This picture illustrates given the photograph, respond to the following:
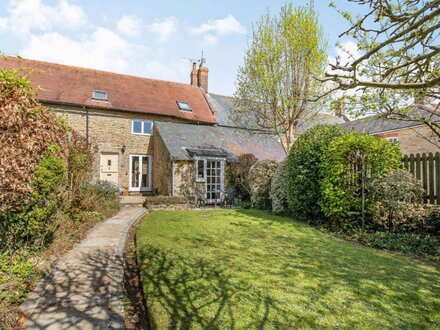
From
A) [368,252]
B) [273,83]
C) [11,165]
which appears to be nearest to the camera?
[11,165]

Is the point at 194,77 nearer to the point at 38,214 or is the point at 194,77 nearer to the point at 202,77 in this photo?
the point at 202,77

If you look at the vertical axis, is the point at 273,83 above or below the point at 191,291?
above

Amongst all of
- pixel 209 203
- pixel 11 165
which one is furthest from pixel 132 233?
pixel 209 203

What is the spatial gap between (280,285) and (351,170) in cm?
568

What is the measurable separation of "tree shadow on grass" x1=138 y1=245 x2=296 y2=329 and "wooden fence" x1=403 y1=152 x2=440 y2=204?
24.0 ft

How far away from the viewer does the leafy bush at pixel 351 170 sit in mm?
8180

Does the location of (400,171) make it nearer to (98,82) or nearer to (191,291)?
(191,291)

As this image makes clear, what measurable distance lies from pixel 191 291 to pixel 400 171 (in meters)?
7.08

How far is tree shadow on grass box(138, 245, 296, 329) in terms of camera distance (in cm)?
307

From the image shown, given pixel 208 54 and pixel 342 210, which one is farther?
pixel 208 54

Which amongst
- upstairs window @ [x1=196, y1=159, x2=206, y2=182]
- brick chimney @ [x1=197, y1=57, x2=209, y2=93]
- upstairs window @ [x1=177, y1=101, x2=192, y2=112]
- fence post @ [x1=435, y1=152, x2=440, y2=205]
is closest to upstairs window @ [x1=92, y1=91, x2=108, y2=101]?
upstairs window @ [x1=177, y1=101, x2=192, y2=112]

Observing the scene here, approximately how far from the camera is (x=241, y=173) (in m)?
16.5

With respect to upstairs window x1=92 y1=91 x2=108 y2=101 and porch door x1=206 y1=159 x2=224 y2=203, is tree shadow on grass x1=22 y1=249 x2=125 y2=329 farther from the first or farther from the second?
upstairs window x1=92 y1=91 x2=108 y2=101

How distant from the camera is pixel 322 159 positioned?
8.87 m
